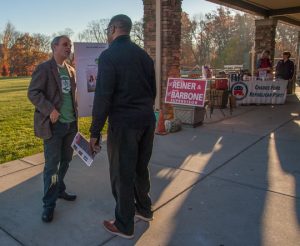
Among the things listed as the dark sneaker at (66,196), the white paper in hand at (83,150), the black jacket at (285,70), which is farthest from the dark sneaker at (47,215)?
the black jacket at (285,70)

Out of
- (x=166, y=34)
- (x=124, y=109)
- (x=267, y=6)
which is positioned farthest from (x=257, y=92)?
(x=124, y=109)

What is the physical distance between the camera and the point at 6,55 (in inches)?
1886

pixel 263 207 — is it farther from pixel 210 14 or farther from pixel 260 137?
pixel 210 14

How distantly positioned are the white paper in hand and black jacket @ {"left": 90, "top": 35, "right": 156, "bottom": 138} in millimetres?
319

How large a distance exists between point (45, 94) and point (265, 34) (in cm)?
1260

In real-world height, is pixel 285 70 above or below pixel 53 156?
above

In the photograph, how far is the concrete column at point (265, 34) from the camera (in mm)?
13602

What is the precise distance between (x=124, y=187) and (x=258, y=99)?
902 centimetres

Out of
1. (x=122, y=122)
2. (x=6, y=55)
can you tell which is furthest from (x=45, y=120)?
(x=6, y=55)

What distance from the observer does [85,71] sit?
507 centimetres

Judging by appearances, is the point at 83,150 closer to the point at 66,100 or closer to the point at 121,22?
the point at 66,100

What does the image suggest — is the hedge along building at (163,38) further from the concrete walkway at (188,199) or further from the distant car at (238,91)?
the distant car at (238,91)

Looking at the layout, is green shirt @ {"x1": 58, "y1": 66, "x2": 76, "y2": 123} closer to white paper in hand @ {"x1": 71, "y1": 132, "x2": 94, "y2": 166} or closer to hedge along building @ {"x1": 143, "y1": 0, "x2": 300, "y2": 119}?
white paper in hand @ {"x1": 71, "y1": 132, "x2": 94, "y2": 166}

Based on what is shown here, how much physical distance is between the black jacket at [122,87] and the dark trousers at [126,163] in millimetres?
96
